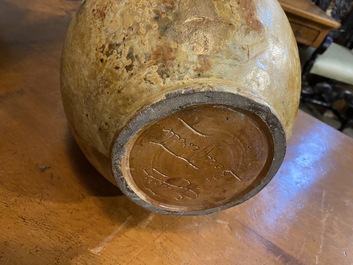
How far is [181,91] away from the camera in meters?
0.55

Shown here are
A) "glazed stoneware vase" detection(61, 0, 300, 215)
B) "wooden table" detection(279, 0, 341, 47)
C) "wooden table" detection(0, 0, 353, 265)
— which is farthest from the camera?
"wooden table" detection(279, 0, 341, 47)

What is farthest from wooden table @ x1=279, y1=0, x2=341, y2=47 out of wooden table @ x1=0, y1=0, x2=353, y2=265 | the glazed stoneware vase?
the glazed stoneware vase

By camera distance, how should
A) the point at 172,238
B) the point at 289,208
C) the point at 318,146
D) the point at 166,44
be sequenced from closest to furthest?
the point at 166,44 < the point at 172,238 < the point at 289,208 < the point at 318,146

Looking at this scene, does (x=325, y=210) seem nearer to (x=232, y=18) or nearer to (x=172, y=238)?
(x=172, y=238)

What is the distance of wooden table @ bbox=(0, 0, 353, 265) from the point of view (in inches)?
28.9

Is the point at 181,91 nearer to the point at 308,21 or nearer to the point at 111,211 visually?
the point at 111,211

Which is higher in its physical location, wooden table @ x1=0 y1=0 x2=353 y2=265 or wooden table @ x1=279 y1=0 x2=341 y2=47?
wooden table @ x1=279 y1=0 x2=341 y2=47

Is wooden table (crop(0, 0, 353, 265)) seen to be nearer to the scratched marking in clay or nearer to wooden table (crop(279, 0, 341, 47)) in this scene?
the scratched marking in clay

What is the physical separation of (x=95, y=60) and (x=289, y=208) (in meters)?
0.57

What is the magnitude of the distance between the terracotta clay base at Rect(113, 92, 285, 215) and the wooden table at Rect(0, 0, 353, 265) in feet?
0.37

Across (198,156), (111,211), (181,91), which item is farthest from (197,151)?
(111,211)

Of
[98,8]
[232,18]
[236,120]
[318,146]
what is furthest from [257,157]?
[318,146]

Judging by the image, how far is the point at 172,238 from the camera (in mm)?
789

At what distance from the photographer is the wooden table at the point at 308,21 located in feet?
6.56
